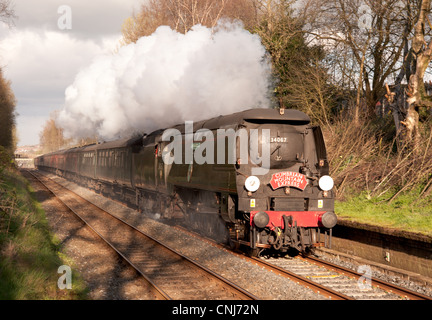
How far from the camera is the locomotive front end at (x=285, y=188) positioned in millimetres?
8859

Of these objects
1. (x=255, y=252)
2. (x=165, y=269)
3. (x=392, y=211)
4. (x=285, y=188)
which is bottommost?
(x=165, y=269)

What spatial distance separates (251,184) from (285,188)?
911mm

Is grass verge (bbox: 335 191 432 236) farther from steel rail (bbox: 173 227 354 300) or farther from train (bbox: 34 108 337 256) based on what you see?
steel rail (bbox: 173 227 354 300)

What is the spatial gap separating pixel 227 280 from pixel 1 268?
143 inches

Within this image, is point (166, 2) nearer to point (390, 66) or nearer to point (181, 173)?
point (390, 66)

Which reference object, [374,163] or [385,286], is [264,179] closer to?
[385,286]

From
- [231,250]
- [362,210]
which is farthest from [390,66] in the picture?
[231,250]

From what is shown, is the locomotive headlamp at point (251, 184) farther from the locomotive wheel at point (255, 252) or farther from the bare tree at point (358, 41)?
the bare tree at point (358, 41)

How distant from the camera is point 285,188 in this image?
9172mm

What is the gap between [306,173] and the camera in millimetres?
9352

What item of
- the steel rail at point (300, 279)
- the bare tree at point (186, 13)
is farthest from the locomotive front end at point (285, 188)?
the bare tree at point (186, 13)

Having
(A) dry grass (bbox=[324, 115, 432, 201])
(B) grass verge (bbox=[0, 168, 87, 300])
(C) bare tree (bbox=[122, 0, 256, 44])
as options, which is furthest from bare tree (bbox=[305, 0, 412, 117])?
(B) grass verge (bbox=[0, 168, 87, 300])

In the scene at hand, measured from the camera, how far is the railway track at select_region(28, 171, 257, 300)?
23.4 ft

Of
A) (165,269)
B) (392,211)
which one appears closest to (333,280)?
(165,269)
